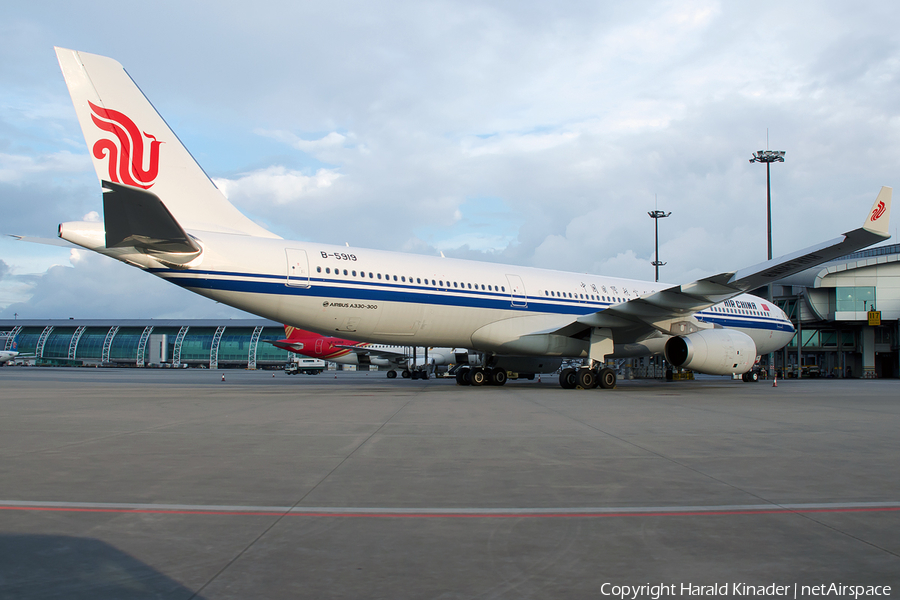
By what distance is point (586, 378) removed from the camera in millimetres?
19516

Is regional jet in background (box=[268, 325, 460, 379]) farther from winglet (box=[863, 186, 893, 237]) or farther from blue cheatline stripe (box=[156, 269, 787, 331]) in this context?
winglet (box=[863, 186, 893, 237])

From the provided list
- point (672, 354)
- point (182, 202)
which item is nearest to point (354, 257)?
point (182, 202)

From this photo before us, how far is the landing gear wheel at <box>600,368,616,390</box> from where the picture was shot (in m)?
19.6

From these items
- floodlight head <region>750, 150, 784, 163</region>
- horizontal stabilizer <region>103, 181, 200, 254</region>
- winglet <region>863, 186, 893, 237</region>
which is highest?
floodlight head <region>750, 150, 784, 163</region>

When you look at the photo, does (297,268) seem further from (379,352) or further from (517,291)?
(379,352)

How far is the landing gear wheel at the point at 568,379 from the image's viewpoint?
65.7ft

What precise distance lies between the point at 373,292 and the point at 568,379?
7.43 metres

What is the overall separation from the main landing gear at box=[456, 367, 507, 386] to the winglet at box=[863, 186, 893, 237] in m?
12.3

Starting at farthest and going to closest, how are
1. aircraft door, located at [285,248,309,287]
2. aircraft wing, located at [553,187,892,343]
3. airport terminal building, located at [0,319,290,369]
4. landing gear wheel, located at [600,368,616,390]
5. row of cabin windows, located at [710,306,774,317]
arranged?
airport terminal building, located at [0,319,290,369]
row of cabin windows, located at [710,306,774,317]
landing gear wheel, located at [600,368,616,390]
aircraft door, located at [285,248,309,287]
aircraft wing, located at [553,187,892,343]

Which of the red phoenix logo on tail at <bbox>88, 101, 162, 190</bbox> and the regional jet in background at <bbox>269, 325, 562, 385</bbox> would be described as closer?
the red phoenix logo on tail at <bbox>88, 101, 162, 190</bbox>

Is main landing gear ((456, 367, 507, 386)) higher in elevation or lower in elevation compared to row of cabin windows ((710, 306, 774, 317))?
lower

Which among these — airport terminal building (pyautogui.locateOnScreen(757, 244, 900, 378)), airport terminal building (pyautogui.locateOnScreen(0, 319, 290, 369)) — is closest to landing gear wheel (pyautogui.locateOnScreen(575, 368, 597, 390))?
airport terminal building (pyautogui.locateOnScreen(757, 244, 900, 378))

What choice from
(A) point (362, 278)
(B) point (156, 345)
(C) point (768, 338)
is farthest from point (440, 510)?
(B) point (156, 345)

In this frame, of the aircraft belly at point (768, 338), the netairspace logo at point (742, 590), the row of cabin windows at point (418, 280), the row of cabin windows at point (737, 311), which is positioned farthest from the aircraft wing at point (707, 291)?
the netairspace logo at point (742, 590)
